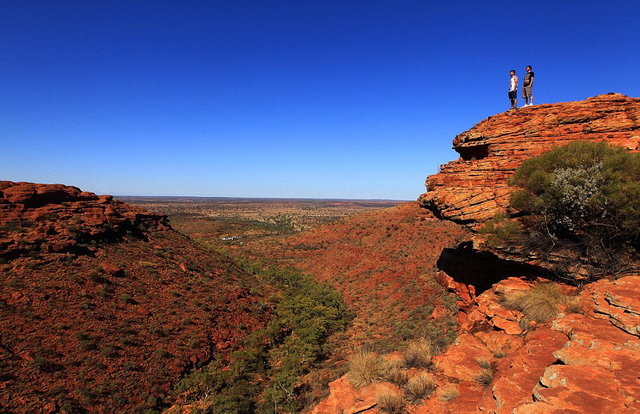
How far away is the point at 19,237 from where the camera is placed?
55.7 feet

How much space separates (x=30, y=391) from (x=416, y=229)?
123ft

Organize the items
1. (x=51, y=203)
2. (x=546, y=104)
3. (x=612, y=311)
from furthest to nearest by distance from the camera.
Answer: (x=51, y=203) < (x=546, y=104) < (x=612, y=311)

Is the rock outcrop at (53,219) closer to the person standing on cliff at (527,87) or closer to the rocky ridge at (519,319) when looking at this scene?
the rocky ridge at (519,319)

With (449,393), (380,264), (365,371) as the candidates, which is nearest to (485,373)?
(449,393)

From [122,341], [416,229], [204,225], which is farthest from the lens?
[204,225]

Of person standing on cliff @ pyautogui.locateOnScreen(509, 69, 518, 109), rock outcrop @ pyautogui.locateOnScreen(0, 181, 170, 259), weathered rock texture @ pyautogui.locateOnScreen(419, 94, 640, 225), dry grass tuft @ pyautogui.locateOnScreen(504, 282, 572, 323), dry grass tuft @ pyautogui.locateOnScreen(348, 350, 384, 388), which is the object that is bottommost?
dry grass tuft @ pyautogui.locateOnScreen(348, 350, 384, 388)

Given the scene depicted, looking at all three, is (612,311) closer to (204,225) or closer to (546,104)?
(546,104)

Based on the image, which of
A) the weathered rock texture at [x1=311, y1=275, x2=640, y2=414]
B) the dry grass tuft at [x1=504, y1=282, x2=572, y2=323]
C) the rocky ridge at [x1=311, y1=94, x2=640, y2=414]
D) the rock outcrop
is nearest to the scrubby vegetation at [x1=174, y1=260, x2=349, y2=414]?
the weathered rock texture at [x1=311, y1=275, x2=640, y2=414]

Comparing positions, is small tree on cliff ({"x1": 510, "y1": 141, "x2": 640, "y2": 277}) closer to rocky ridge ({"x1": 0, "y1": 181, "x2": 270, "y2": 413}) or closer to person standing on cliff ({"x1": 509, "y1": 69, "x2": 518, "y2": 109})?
person standing on cliff ({"x1": 509, "y1": 69, "x2": 518, "y2": 109})

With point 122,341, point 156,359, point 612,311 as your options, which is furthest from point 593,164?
point 122,341

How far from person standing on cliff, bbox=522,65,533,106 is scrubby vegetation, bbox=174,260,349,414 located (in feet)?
54.7

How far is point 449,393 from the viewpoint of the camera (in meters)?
5.97

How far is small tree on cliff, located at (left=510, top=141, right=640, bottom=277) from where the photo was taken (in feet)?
26.2

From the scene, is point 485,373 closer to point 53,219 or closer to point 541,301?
point 541,301
